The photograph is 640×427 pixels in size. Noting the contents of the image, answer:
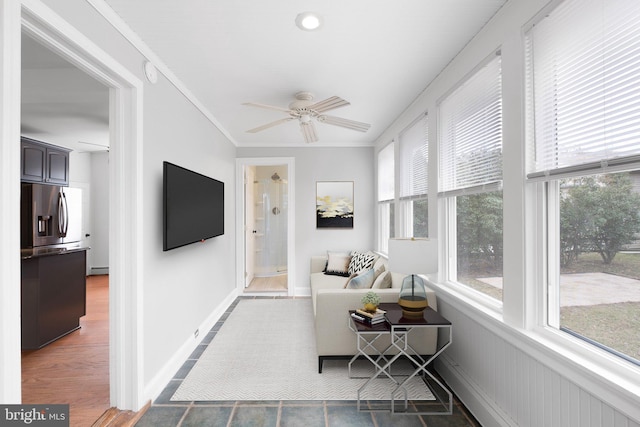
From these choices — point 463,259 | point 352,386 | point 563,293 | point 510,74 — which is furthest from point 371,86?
point 352,386

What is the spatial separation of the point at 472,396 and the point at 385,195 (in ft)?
9.81

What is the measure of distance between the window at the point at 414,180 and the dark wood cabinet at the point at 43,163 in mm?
4953

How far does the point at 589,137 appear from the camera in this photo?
1.36 metres

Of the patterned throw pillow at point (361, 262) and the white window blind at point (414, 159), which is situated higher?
the white window blind at point (414, 159)

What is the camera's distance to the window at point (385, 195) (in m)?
4.46

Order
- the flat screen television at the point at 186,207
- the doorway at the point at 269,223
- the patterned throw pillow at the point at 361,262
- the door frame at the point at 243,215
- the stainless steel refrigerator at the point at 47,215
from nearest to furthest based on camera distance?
1. the flat screen television at the point at 186,207
2. the stainless steel refrigerator at the point at 47,215
3. the patterned throw pillow at the point at 361,262
4. the door frame at the point at 243,215
5. the doorway at the point at 269,223

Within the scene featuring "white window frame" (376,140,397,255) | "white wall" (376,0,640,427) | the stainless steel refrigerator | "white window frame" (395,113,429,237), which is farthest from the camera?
"white window frame" (376,140,397,255)

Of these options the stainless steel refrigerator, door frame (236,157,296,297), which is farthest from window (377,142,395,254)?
the stainless steel refrigerator

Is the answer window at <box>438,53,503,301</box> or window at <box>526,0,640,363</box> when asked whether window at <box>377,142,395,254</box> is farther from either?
window at <box>526,0,640,363</box>

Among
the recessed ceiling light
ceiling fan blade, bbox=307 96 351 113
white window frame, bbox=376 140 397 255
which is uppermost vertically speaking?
the recessed ceiling light

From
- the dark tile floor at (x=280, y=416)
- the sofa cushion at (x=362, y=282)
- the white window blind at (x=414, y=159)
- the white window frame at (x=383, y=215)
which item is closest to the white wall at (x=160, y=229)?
the dark tile floor at (x=280, y=416)

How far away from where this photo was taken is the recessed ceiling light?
1.90 metres

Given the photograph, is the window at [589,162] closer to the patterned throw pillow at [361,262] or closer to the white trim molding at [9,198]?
the white trim molding at [9,198]

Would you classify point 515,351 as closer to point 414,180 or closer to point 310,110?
point 414,180
